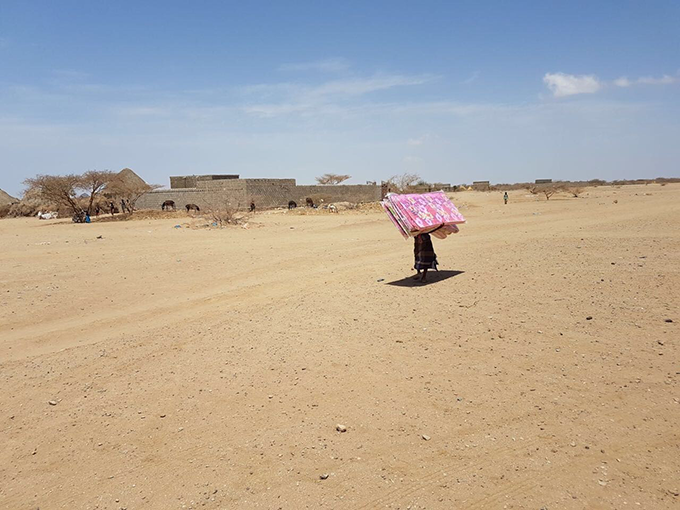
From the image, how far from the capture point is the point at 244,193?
2984 cm

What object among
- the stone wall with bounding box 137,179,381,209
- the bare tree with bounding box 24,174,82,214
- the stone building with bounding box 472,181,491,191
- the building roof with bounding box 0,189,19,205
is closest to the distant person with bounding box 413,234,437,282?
the stone wall with bounding box 137,179,381,209

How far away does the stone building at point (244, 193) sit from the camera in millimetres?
30188

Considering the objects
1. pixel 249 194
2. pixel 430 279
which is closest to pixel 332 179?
pixel 249 194

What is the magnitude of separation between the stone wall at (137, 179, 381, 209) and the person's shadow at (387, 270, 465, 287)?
21282 mm

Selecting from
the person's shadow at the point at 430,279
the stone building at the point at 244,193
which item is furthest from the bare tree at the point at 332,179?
the person's shadow at the point at 430,279

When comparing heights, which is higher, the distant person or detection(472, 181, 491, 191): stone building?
detection(472, 181, 491, 191): stone building

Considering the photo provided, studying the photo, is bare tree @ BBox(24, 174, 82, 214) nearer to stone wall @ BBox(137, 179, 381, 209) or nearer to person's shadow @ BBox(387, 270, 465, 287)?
stone wall @ BBox(137, 179, 381, 209)

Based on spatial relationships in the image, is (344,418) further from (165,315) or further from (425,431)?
(165,315)

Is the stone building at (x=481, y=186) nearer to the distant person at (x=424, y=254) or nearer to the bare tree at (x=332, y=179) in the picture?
the bare tree at (x=332, y=179)

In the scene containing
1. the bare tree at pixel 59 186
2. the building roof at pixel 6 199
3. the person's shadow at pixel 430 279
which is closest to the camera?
the person's shadow at pixel 430 279

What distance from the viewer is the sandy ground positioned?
332cm

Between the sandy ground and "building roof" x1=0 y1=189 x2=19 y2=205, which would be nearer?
the sandy ground

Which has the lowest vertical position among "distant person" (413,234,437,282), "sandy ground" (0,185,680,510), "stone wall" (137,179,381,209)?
"sandy ground" (0,185,680,510)

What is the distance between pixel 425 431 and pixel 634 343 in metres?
2.66
